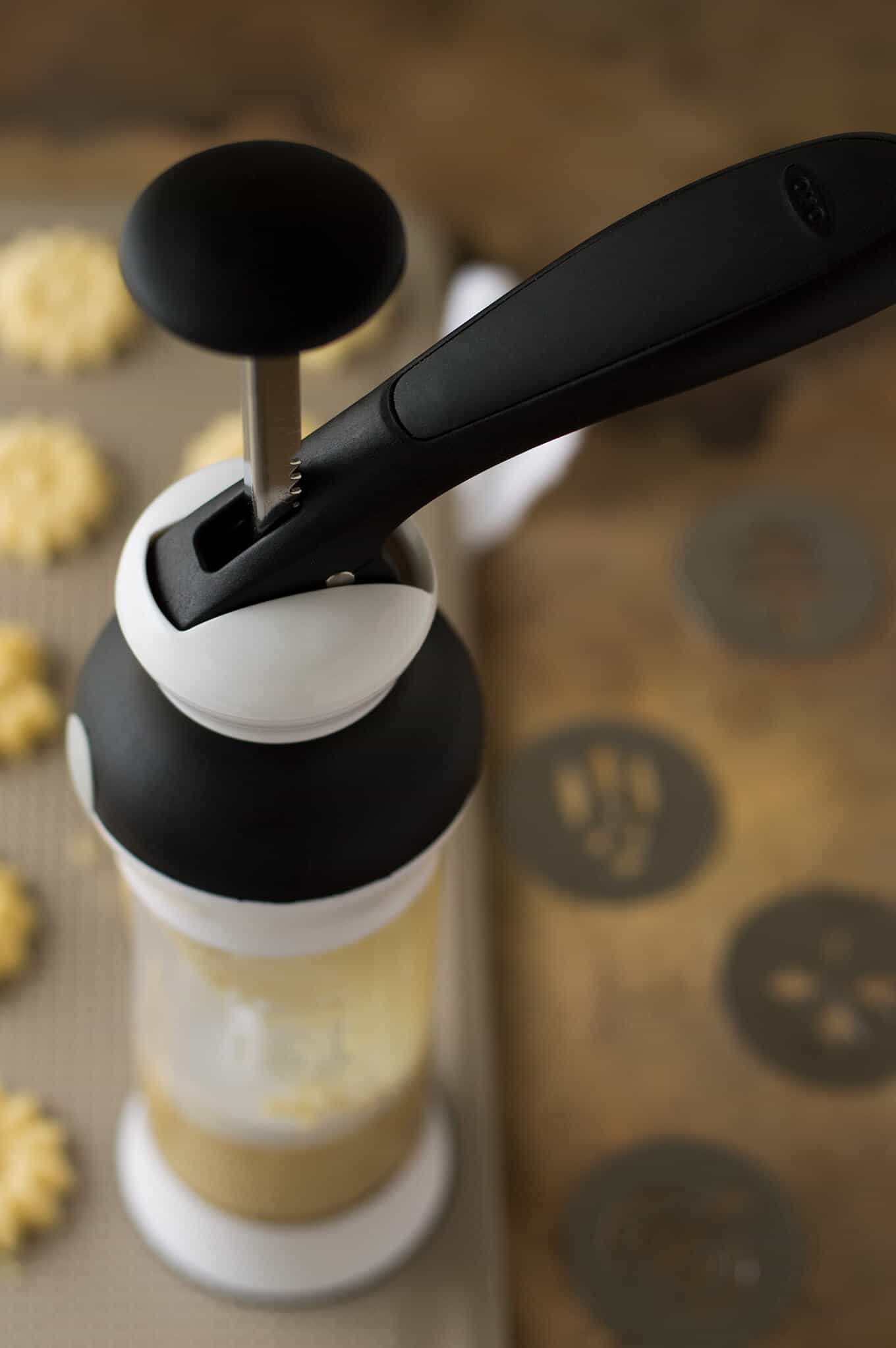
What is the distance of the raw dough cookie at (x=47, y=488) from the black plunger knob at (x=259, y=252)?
0.41 meters

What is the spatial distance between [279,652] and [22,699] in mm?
339

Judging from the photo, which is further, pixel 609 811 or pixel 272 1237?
pixel 609 811

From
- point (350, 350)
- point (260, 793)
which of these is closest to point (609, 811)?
point (350, 350)

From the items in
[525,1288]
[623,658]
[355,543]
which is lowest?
[525,1288]

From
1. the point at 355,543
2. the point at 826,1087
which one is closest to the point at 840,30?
the point at 826,1087

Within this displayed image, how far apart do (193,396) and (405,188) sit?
0.47 m

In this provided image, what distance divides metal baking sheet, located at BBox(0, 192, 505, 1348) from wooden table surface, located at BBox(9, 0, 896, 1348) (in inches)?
6.2

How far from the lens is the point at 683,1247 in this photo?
2.16 ft

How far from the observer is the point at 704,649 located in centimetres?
83

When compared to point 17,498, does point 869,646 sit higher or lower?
lower

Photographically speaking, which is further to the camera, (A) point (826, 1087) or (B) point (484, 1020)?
(A) point (826, 1087)

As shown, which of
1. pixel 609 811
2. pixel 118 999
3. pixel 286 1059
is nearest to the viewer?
pixel 286 1059

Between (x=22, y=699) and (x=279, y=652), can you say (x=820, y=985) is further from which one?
(x=279, y=652)

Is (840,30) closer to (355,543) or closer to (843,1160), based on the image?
(843,1160)
